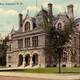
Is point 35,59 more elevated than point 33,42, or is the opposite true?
point 33,42

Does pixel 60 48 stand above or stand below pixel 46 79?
above

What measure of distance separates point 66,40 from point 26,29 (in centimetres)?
3233

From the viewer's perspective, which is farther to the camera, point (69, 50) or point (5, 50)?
point (5, 50)

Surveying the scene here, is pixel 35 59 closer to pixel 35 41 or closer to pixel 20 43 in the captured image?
pixel 35 41

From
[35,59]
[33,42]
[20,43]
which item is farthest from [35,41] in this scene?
[20,43]

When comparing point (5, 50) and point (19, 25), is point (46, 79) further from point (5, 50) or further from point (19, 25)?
point (5, 50)

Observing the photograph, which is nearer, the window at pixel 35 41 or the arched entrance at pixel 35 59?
the window at pixel 35 41

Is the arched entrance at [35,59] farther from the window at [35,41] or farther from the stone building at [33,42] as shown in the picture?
the window at [35,41]

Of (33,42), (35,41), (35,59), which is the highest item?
(35,41)

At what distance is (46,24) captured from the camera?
3669 centimetres

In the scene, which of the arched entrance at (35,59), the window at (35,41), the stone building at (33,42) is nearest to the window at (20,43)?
the stone building at (33,42)

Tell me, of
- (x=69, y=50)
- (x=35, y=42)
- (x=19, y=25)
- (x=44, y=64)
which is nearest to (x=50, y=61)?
(x=44, y=64)

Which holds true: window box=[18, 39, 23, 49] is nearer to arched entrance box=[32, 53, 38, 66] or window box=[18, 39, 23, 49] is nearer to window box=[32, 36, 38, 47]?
window box=[32, 36, 38, 47]

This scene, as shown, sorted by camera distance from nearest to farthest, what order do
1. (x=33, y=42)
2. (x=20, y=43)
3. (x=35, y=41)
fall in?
(x=35, y=41) → (x=33, y=42) → (x=20, y=43)
